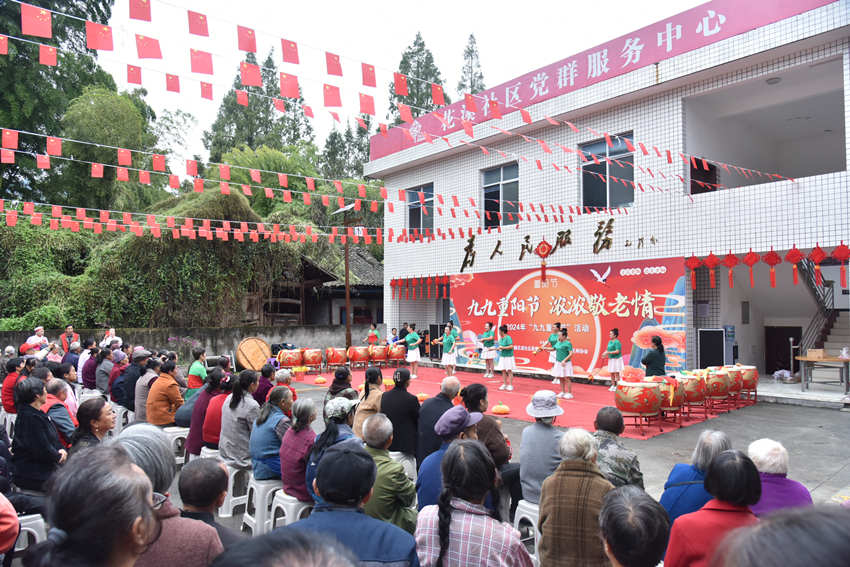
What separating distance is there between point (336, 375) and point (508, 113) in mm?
10824

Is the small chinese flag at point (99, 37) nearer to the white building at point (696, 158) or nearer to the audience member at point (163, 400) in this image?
the audience member at point (163, 400)

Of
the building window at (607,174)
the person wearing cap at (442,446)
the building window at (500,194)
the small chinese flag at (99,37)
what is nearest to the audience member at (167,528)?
the person wearing cap at (442,446)

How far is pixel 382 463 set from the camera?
321cm

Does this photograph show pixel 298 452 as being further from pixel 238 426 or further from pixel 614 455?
pixel 614 455

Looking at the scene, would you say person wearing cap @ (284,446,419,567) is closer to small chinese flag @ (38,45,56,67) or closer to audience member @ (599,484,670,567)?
audience member @ (599,484,670,567)

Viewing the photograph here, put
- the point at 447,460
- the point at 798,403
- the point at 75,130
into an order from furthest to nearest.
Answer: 1. the point at 75,130
2. the point at 798,403
3. the point at 447,460

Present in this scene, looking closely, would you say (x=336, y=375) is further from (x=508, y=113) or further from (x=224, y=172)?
(x=508, y=113)

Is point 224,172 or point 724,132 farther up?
point 724,132


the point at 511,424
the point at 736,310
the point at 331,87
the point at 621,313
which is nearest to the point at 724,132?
the point at 736,310

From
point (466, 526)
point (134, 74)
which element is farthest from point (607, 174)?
point (466, 526)

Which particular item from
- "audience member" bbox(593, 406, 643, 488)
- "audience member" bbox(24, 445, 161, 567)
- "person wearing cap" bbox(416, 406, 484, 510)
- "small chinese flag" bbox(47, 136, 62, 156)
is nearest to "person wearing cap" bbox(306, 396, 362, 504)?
"person wearing cap" bbox(416, 406, 484, 510)

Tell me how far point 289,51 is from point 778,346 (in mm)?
12951

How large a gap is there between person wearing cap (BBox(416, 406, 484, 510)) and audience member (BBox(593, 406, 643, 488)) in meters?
0.88

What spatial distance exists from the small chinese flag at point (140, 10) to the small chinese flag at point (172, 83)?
3.48ft
